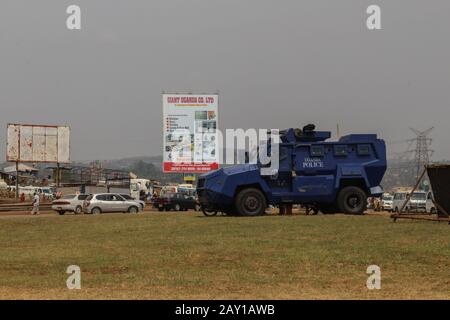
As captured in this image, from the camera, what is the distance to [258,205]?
2511 centimetres

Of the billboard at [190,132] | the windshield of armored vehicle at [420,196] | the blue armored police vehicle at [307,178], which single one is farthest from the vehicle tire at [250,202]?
the billboard at [190,132]

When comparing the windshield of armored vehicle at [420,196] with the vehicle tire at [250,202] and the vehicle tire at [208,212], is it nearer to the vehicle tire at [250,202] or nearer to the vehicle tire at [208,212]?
the vehicle tire at [208,212]

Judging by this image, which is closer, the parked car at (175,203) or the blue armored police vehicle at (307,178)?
the blue armored police vehicle at (307,178)

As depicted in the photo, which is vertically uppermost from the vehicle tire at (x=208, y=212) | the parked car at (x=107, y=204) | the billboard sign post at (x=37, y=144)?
the billboard sign post at (x=37, y=144)

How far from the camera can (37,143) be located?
68625 mm

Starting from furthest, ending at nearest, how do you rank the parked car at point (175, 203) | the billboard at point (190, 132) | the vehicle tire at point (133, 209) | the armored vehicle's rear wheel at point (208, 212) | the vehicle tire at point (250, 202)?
the billboard at point (190, 132)
the parked car at point (175, 203)
the vehicle tire at point (133, 209)
the armored vehicle's rear wheel at point (208, 212)
the vehicle tire at point (250, 202)

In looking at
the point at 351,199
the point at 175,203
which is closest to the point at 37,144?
the point at 175,203

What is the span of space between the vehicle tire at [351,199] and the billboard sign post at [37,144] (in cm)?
4832

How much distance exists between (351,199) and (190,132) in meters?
37.3

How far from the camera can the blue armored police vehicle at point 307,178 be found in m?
25.0

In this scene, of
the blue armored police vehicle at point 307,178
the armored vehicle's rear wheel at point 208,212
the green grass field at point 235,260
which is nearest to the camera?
the green grass field at point 235,260

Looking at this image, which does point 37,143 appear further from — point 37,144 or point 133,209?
point 133,209

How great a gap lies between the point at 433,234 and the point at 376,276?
21.0ft
